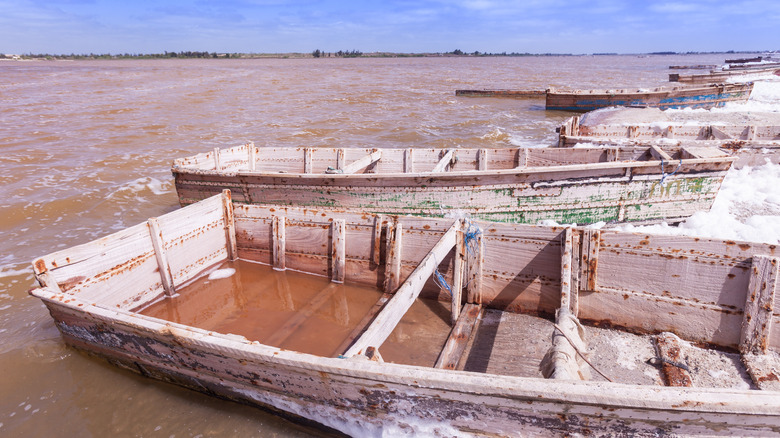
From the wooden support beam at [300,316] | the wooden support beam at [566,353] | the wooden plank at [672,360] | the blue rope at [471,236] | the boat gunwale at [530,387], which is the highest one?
the blue rope at [471,236]

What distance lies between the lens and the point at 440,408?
9.82 ft

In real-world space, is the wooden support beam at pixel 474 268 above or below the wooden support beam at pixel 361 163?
below

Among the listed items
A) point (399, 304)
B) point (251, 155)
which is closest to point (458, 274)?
point (399, 304)

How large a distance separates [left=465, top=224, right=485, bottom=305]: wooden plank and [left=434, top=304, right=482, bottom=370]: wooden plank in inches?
5.6

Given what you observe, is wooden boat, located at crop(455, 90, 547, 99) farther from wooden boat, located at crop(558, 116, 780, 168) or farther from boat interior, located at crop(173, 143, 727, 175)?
boat interior, located at crop(173, 143, 727, 175)

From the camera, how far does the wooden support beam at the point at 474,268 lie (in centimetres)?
512

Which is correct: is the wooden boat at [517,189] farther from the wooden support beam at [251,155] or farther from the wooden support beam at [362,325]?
the wooden support beam at [362,325]

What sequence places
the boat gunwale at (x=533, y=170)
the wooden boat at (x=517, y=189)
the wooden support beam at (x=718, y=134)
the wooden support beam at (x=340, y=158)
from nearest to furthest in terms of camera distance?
the boat gunwale at (x=533, y=170), the wooden boat at (x=517, y=189), the wooden support beam at (x=340, y=158), the wooden support beam at (x=718, y=134)

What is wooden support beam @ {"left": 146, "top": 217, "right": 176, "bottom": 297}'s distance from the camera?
18.0ft

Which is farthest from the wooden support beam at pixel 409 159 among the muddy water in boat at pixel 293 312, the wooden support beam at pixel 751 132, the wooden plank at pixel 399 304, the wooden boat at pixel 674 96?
the wooden boat at pixel 674 96

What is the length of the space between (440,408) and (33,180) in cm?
1570

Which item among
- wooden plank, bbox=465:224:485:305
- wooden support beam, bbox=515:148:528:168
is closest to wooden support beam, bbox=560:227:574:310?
wooden plank, bbox=465:224:485:305

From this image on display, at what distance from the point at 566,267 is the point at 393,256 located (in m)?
2.14

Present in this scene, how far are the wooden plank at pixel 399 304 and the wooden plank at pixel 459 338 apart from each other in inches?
27.9
